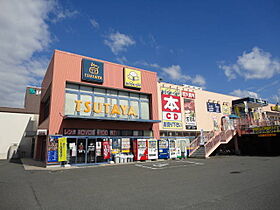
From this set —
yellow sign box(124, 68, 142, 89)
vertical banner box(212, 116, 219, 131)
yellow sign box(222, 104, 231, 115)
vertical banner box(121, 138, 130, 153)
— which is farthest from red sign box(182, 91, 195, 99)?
vertical banner box(121, 138, 130, 153)

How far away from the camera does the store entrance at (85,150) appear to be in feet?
50.2

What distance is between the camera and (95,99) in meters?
17.7

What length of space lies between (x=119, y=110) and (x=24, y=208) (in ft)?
44.9

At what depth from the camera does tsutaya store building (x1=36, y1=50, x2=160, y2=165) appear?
1541 cm

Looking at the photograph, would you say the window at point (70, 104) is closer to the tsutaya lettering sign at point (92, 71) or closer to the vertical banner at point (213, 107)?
the tsutaya lettering sign at point (92, 71)

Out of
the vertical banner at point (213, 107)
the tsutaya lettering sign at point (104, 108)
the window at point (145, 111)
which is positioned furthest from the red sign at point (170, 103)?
the vertical banner at point (213, 107)

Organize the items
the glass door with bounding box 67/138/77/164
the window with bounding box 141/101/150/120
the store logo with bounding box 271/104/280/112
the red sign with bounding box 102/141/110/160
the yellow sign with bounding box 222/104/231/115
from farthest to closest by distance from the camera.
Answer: the store logo with bounding box 271/104/280/112, the yellow sign with bounding box 222/104/231/115, the window with bounding box 141/101/150/120, the red sign with bounding box 102/141/110/160, the glass door with bounding box 67/138/77/164

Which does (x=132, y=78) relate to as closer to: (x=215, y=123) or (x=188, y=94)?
(x=188, y=94)

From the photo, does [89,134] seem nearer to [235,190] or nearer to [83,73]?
[83,73]

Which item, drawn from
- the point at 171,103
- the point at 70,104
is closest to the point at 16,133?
the point at 70,104

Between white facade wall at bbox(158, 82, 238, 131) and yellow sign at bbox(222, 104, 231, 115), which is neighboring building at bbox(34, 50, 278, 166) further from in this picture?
→ yellow sign at bbox(222, 104, 231, 115)

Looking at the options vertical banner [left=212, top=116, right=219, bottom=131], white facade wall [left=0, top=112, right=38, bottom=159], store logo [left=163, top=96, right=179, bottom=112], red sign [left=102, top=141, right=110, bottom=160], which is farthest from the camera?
vertical banner [left=212, top=116, right=219, bottom=131]

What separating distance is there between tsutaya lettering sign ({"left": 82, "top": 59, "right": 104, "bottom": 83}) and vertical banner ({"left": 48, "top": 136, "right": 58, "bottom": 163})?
5.73m

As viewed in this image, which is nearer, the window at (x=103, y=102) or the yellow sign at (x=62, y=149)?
the yellow sign at (x=62, y=149)
